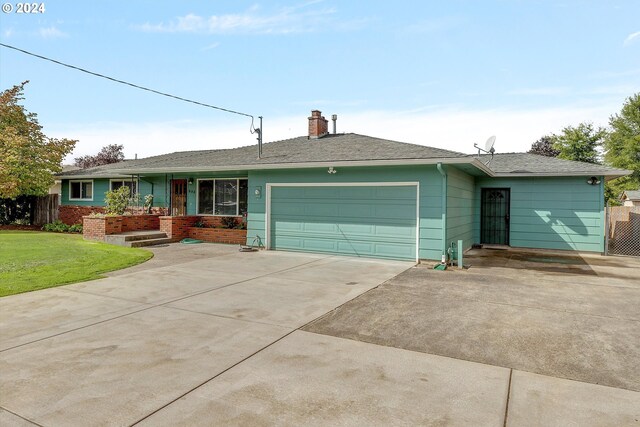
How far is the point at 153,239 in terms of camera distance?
516 inches

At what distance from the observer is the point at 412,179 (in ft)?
32.3

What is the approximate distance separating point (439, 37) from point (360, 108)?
7.71 m

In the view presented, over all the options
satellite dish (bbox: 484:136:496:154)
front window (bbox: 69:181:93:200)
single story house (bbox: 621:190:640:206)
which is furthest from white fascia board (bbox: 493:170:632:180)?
single story house (bbox: 621:190:640:206)

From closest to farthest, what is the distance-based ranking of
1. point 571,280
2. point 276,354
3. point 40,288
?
point 276,354, point 40,288, point 571,280

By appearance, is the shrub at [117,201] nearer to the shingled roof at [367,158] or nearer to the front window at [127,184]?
the shingled roof at [367,158]

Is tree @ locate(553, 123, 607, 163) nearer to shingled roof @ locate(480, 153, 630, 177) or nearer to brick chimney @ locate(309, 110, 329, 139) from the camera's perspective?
shingled roof @ locate(480, 153, 630, 177)

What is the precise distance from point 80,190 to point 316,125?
40.7ft

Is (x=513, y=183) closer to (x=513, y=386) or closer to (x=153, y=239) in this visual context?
(x=513, y=386)

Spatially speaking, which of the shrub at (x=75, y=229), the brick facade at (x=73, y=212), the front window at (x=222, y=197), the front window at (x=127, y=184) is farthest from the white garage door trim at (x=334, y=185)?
the shrub at (x=75, y=229)

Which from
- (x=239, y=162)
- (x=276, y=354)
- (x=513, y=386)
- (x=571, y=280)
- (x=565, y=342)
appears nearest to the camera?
(x=513, y=386)

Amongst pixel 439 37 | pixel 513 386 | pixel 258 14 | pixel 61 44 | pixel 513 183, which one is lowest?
pixel 513 386

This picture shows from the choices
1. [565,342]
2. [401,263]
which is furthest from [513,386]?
[401,263]

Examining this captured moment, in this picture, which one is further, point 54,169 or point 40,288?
point 54,169

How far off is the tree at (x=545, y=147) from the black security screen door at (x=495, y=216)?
28022mm
